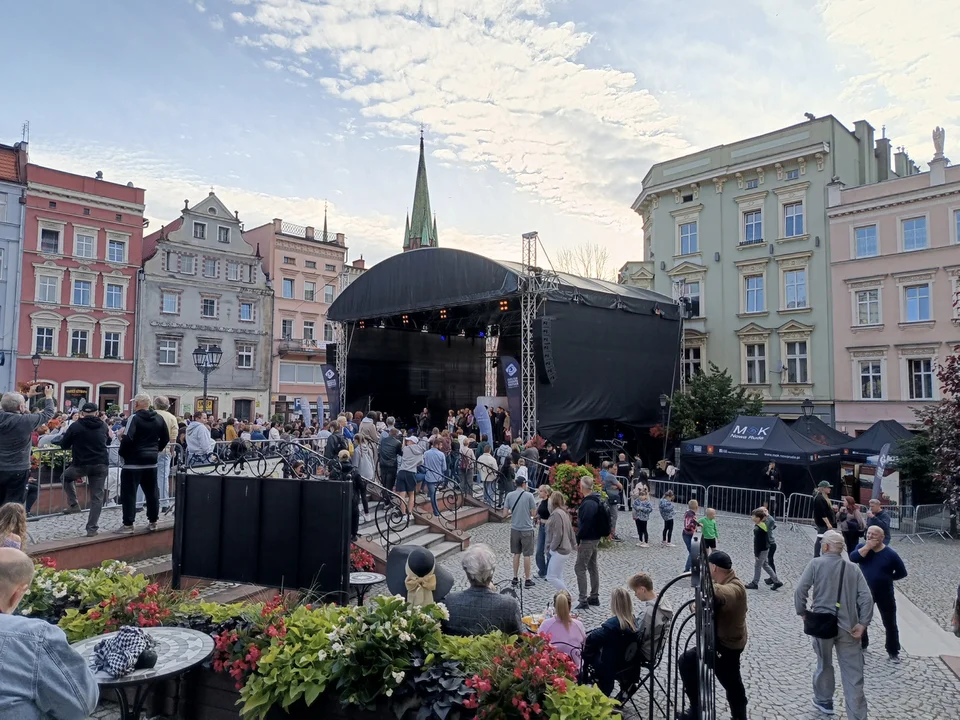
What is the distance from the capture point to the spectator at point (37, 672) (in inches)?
92.6

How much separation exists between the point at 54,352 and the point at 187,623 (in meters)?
33.2

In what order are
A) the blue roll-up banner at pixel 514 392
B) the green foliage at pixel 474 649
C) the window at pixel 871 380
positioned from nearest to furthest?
1. the green foliage at pixel 474 649
2. the blue roll-up banner at pixel 514 392
3. the window at pixel 871 380

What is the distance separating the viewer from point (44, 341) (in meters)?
31.3

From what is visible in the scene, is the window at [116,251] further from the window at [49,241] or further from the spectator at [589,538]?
the spectator at [589,538]

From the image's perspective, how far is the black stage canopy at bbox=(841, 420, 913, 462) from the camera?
1891 cm

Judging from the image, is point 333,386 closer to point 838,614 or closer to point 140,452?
point 140,452

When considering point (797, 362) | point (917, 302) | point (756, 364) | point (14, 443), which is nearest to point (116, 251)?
point (14, 443)

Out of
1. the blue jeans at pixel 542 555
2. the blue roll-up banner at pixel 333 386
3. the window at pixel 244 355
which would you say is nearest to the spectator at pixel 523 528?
the blue jeans at pixel 542 555

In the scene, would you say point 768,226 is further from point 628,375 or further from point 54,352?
point 54,352

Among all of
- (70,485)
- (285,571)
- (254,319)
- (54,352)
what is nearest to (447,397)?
(254,319)

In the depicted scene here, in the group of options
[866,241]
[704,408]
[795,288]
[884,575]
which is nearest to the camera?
[884,575]

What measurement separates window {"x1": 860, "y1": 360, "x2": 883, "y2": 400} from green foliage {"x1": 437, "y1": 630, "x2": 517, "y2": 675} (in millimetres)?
27481

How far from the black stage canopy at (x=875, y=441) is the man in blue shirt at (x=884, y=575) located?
13.8m

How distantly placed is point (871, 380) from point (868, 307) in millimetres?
3138
